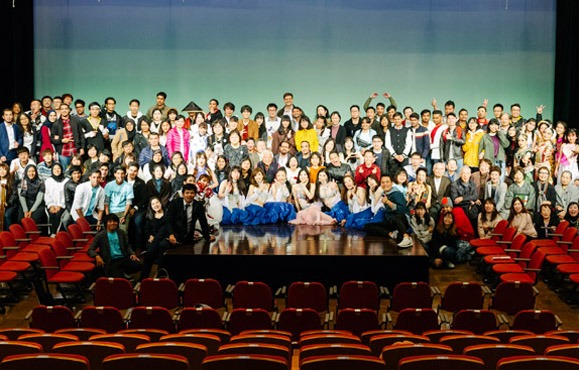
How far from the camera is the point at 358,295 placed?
23.4 ft

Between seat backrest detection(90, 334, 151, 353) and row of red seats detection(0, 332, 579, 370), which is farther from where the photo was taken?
seat backrest detection(90, 334, 151, 353)

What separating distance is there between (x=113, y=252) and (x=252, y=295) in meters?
1.98

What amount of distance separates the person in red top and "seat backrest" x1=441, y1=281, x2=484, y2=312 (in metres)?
3.18

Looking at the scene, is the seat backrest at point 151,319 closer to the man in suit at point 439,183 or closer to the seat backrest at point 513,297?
the seat backrest at point 513,297

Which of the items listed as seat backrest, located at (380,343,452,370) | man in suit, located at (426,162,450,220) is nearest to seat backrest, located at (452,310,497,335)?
seat backrest, located at (380,343,452,370)

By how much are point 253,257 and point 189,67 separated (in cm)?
722

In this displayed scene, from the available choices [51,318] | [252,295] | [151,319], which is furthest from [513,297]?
[51,318]

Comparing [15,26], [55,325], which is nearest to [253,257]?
[55,325]

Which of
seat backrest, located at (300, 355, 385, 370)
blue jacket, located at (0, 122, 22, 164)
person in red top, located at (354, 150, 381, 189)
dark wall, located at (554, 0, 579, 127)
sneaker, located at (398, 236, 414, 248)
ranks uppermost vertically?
dark wall, located at (554, 0, 579, 127)

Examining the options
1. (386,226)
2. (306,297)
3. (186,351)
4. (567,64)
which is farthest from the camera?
(567,64)

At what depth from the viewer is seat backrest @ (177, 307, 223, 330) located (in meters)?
6.08

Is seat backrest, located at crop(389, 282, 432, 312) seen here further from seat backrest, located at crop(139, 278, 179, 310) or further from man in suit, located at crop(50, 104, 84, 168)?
man in suit, located at crop(50, 104, 84, 168)

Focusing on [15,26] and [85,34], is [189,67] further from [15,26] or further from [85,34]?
[15,26]

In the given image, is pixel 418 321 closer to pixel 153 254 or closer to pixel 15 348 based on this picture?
pixel 15 348
